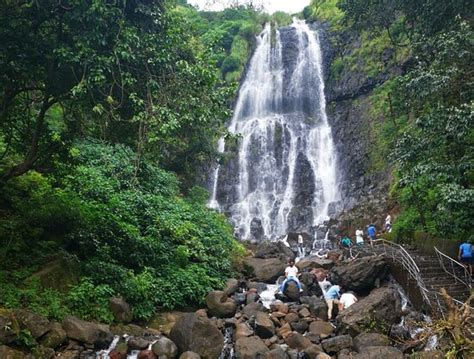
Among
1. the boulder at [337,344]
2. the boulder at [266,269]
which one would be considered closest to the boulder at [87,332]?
the boulder at [337,344]

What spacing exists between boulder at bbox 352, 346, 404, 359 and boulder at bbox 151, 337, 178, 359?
369cm

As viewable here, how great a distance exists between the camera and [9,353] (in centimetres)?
690

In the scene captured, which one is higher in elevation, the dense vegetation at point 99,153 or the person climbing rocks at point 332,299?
the dense vegetation at point 99,153

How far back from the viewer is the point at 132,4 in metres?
7.11

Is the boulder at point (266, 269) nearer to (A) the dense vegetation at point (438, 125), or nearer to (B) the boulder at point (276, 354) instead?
(A) the dense vegetation at point (438, 125)

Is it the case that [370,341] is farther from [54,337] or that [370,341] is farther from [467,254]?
[54,337]

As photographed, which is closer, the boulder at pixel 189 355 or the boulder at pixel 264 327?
the boulder at pixel 189 355

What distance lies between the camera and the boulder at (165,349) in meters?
8.43

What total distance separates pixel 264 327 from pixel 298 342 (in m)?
1.07

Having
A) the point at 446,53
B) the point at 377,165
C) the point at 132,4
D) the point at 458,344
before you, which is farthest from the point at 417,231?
the point at 132,4

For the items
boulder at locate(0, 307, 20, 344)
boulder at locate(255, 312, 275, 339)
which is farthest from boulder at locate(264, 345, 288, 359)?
boulder at locate(0, 307, 20, 344)

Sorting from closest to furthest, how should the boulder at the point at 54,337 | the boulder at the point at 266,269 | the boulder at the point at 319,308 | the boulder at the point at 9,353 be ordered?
1. the boulder at the point at 9,353
2. the boulder at the point at 54,337
3. the boulder at the point at 319,308
4. the boulder at the point at 266,269

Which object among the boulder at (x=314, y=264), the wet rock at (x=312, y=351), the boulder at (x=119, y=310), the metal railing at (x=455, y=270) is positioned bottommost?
the boulder at (x=314, y=264)

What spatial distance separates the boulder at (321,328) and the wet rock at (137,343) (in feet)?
13.7
